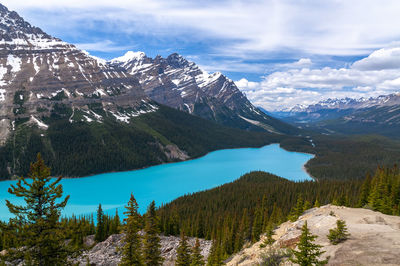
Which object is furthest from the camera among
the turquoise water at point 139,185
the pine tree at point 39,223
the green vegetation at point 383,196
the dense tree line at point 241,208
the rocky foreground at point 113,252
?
the turquoise water at point 139,185

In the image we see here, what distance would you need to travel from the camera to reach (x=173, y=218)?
71125 millimetres

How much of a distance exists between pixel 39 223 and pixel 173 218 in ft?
172

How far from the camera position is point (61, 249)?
73.9ft

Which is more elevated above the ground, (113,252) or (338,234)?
(338,234)

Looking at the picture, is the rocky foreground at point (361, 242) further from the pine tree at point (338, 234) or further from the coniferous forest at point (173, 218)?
the coniferous forest at point (173, 218)

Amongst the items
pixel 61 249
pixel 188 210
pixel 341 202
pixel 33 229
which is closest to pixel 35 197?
pixel 33 229

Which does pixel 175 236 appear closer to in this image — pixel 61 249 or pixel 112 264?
pixel 112 264

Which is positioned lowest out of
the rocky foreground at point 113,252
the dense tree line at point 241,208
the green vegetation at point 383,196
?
the rocky foreground at point 113,252

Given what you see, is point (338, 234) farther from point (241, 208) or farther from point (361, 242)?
point (241, 208)

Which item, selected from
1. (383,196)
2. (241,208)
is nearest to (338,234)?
(383,196)

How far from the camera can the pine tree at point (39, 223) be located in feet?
70.2

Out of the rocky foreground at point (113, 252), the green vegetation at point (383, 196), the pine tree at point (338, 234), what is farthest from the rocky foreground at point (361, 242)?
the rocky foreground at point (113, 252)

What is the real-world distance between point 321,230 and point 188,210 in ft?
205

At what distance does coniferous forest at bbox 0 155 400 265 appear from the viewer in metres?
21.8
